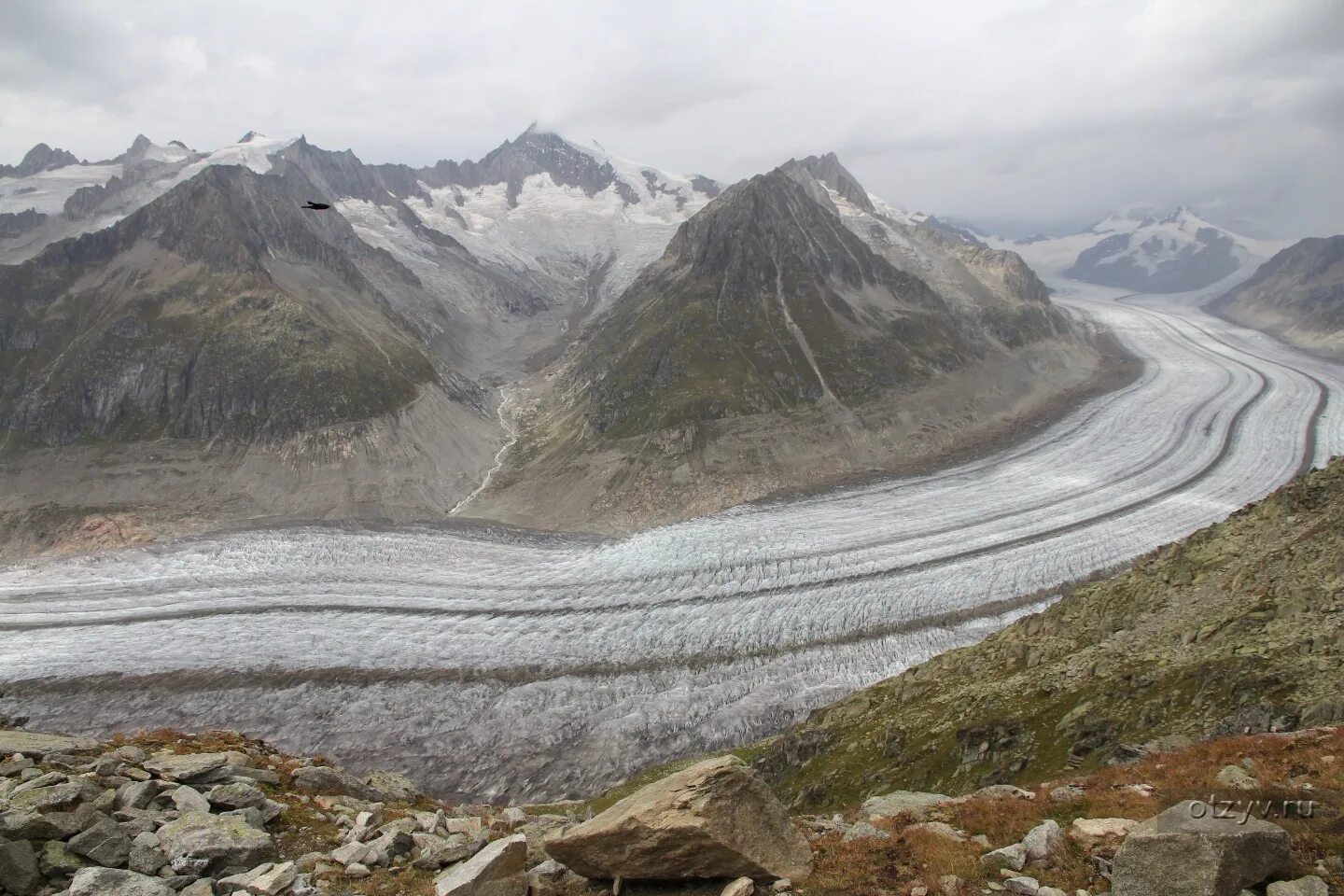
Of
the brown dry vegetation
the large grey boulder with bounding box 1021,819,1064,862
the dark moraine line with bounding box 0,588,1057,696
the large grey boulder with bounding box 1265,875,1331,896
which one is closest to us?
the large grey boulder with bounding box 1265,875,1331,896

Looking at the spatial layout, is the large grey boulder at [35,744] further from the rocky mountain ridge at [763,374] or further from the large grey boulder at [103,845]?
the rocky mountain ridge at [763,374]

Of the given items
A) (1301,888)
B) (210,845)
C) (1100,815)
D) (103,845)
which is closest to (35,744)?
(103,845)

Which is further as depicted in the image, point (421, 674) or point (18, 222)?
point (18, 222)

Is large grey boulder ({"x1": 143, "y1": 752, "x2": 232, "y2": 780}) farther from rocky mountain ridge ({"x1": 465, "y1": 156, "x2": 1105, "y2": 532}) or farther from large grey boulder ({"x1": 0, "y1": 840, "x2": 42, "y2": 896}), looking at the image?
rocky mountain ridge ({"x1": 465, "y1": 156, "x2": 1105, "y2": 532})

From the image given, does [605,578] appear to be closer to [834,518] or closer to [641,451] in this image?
[834,518]

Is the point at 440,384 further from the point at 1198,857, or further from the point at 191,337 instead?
the point at 1198,857

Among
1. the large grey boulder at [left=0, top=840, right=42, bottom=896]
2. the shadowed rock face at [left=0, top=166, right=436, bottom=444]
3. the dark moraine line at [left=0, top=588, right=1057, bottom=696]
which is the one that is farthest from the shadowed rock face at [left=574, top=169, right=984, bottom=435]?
the large grey boulder at [left=0, top=840, right=42, bottom=896]

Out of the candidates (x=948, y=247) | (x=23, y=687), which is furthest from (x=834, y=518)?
(x=948, y=247)
